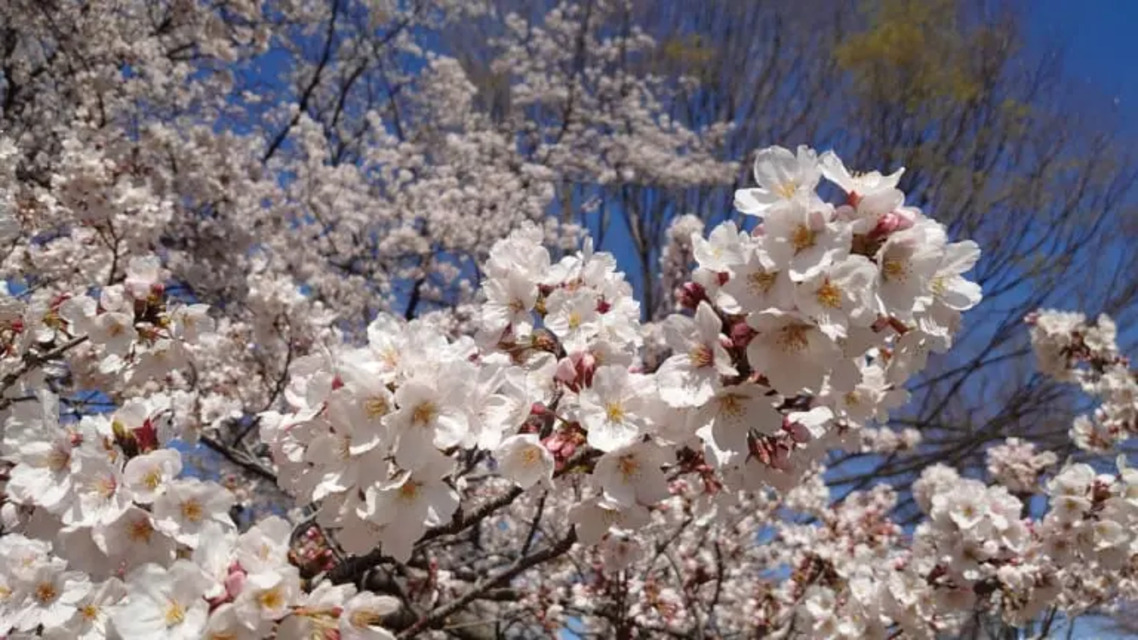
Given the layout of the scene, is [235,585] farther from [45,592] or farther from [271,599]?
[45,592]

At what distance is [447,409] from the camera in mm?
1267

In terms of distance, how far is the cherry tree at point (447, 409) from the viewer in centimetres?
125

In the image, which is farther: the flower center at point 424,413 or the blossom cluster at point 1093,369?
the blossom cluster at point 1093,369

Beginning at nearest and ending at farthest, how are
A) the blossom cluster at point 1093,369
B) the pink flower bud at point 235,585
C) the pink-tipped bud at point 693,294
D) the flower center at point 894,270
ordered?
the pink flower bud at point 235,585 < the flower center at point 894,270 < the pink-tipped bud at point 693,294 < the blossom cluster at point 1093,369

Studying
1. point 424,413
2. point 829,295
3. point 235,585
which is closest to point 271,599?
point 235,585

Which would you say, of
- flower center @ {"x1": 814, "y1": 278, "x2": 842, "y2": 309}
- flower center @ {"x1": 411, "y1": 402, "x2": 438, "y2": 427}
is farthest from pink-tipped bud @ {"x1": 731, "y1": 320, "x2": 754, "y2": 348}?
flower center @ {"x1": 411, "y1": 402, "x2": 438, "y2": 427}

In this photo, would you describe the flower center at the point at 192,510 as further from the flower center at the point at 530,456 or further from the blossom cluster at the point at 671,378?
the flower center at the point at 530,456

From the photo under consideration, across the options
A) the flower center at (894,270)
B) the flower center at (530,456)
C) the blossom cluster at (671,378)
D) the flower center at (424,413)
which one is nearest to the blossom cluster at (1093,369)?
the blossom cluster at (671,378)

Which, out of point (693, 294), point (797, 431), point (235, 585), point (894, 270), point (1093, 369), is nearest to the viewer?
point (235, 585)

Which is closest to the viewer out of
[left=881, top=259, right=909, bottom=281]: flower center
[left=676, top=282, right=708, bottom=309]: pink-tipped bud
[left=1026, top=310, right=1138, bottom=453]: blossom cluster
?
[left=881, top=259, right=909, bottom=281]: flower center

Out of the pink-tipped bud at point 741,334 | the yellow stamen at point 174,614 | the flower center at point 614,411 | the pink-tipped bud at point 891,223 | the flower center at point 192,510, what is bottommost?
the yellow stamen at point 174,614

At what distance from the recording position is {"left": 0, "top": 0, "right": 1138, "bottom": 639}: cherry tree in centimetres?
125

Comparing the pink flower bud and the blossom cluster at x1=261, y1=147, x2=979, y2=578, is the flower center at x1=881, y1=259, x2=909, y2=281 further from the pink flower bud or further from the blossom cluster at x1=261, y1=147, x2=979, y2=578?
Answer: the pink flower bud

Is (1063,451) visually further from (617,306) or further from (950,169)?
(617,306)
